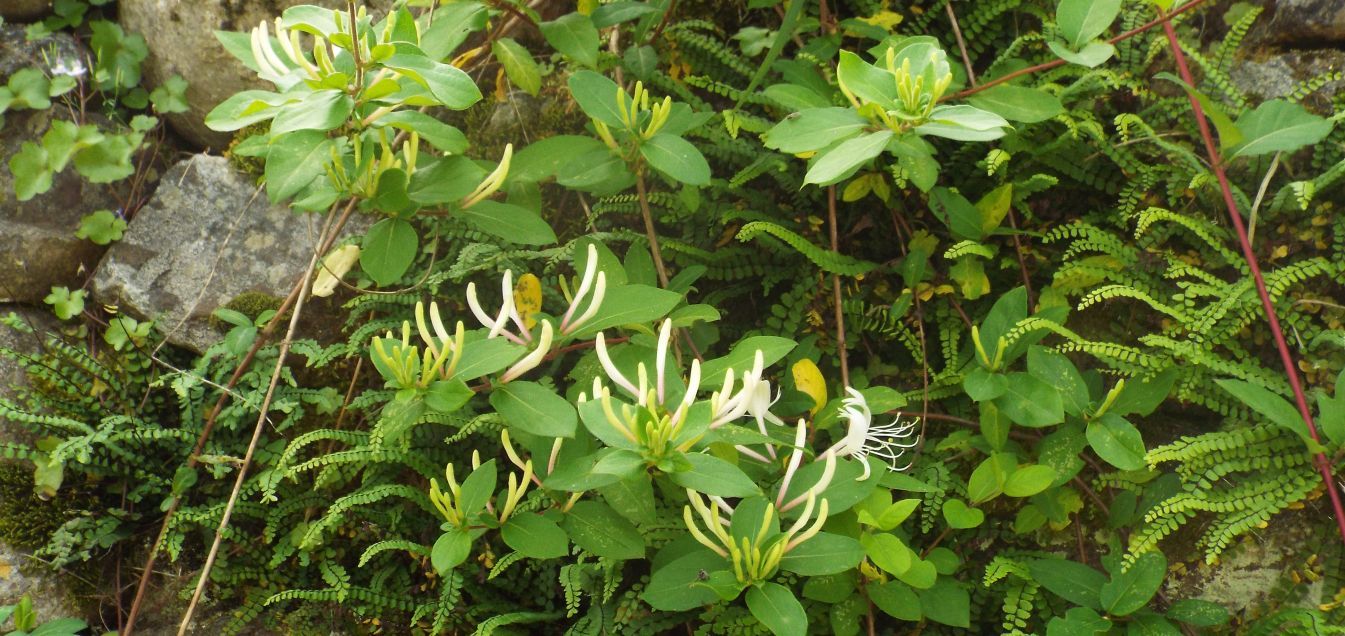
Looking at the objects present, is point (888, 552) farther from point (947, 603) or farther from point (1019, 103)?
point (1019, 103)

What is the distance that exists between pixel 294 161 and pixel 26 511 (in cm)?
174

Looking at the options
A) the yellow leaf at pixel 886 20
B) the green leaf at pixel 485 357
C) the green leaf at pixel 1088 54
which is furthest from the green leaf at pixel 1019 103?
the green leaf at pixel 485 357

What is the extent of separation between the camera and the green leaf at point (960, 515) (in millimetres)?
2135

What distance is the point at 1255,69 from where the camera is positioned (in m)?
2.58

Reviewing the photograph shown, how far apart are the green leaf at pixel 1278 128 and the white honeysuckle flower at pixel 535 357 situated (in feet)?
5.56

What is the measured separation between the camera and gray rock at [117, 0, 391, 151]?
123 inches

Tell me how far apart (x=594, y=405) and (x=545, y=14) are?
5.26 feet

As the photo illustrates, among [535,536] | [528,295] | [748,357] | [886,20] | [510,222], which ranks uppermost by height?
[886,20]

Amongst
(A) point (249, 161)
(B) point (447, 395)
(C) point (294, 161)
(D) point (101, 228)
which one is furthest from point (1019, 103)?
(D) point (101, 228)

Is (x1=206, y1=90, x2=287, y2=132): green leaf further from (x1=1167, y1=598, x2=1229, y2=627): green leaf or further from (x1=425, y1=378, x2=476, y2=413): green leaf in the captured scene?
(x1=1167, y1=598, x2=1229, y2=627): green leaf

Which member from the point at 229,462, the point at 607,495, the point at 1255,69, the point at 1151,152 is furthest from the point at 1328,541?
the point at 229,462

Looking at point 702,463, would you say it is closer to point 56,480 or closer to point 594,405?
point 594,405

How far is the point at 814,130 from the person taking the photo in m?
1.86

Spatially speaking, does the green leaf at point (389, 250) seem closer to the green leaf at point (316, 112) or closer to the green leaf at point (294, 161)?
the green leaf at point (294, 161)
